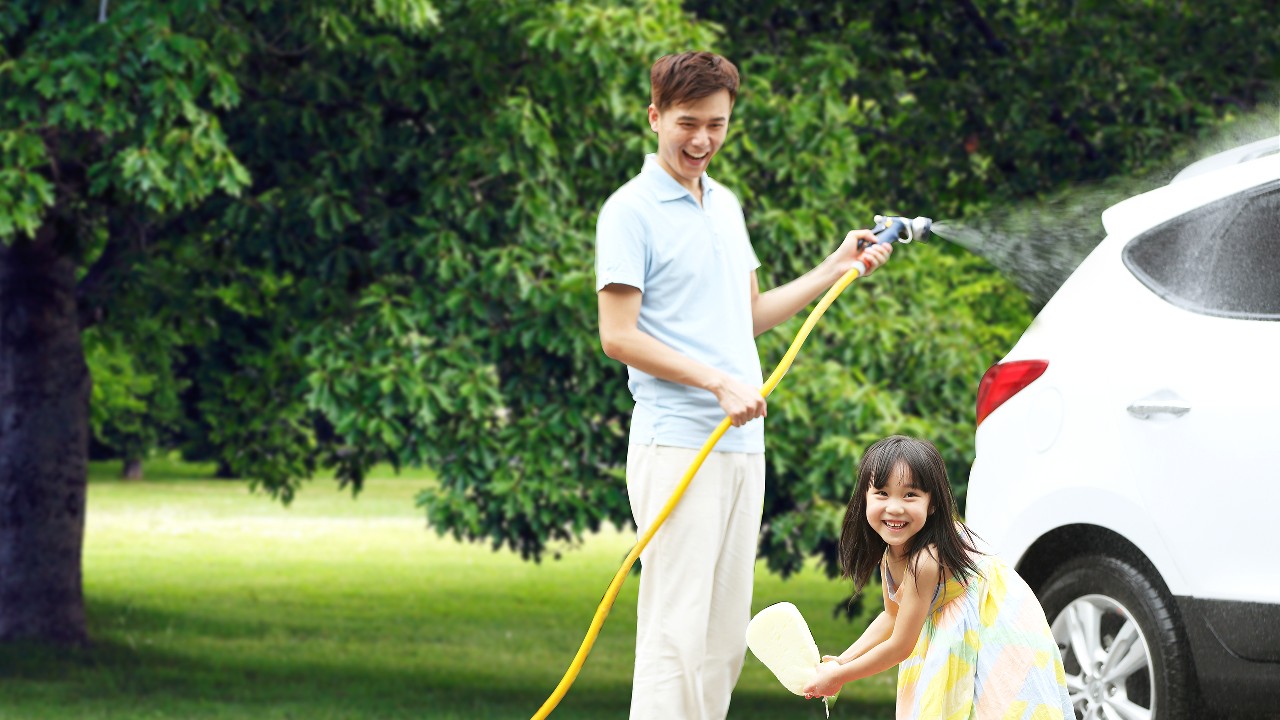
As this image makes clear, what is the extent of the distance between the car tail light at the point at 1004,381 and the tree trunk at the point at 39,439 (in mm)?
10140

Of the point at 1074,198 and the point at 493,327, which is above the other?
the point at 1074,198

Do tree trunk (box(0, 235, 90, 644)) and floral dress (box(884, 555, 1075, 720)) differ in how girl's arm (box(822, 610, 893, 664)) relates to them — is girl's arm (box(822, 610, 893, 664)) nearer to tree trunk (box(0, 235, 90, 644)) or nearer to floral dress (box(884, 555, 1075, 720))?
floral dress (box(884, 555, 1075, 720))

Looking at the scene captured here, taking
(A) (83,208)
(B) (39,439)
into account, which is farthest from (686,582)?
(B) (39,439)

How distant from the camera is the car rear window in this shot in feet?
15.6

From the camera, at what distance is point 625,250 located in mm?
4430

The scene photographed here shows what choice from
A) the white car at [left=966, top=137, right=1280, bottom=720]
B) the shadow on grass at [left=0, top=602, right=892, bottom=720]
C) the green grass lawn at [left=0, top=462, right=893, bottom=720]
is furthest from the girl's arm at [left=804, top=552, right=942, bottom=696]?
the shadow on grass at [left=0, top=602, right=892, bottom=720]

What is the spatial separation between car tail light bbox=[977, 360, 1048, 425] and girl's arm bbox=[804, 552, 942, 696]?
1.54 meters

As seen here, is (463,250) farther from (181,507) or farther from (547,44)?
(181,507)

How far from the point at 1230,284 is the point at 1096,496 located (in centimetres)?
64

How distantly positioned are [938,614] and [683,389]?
91 cm

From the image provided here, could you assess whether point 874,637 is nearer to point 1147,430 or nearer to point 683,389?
point 683,389

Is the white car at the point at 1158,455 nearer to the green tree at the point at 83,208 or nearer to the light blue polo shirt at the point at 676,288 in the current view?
the light blue polo shirt at the point at 676,288

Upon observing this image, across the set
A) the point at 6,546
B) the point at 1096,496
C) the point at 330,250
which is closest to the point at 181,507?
the point at 6,546

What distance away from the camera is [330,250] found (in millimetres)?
10938
